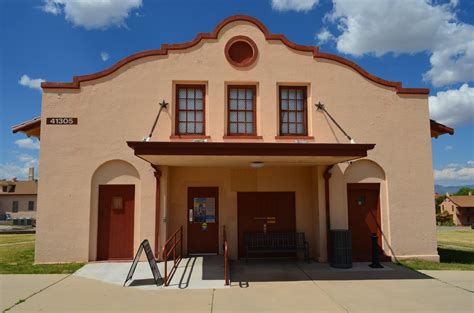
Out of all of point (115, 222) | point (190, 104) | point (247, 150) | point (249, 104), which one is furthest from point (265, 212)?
Answer: point (115, 222)

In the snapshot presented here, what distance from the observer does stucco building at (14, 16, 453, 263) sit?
1201 cm

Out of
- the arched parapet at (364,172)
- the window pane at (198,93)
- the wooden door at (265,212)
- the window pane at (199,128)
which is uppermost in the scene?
the window pane at (198,93)

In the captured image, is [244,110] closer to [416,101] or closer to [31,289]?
[416,101]

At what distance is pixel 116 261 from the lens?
11.8 m

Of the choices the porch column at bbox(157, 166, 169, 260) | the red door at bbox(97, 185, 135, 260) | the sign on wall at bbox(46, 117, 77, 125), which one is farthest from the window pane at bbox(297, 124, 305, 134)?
the sign on wall at bbox(46, 117, 77, 125)

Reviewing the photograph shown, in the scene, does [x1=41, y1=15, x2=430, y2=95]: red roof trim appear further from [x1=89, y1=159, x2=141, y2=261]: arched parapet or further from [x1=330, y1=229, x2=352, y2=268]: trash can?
[x1=330, y1=229, x2=352, y2=268]: trash can

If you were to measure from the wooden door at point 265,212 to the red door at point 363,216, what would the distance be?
195 cm

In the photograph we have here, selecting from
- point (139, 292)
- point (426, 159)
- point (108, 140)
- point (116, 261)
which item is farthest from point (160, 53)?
point (426, 159)

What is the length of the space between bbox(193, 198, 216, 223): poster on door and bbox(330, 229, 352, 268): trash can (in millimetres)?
4024

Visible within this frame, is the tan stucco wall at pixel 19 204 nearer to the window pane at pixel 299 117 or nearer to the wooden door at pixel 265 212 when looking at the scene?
the wooden door at pixel 265 212

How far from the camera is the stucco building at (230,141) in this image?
39.4ft

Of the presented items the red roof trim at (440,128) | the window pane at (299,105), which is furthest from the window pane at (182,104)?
the red roof trim at (440,128)

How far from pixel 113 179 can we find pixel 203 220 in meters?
3.25

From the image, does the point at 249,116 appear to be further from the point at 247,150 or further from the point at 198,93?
the point at 247,150
